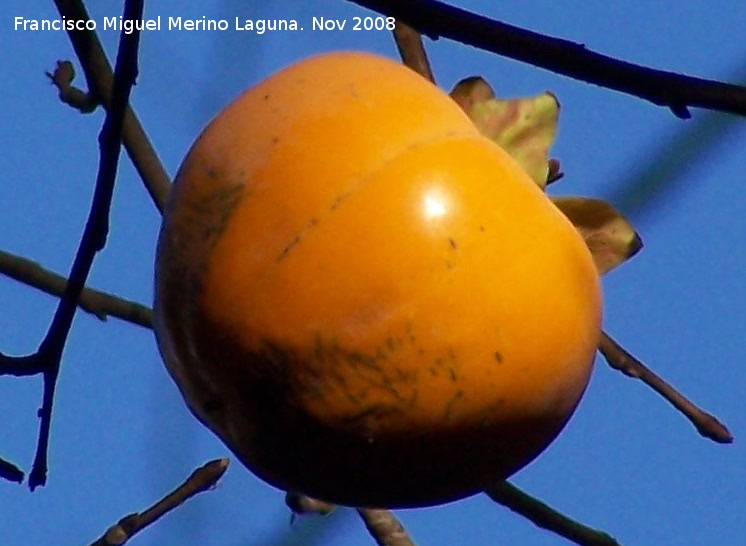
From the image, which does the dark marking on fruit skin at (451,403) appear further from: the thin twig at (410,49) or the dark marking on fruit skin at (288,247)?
the thin twig at (410,49)

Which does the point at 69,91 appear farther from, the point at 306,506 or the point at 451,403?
the point at 451,403

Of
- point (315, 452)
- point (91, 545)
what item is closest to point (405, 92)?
point (315, 452)

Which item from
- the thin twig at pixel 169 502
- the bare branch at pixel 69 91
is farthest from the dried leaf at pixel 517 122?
the thin twig at pixel 169 502

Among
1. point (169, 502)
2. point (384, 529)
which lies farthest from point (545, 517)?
point (169, 502)

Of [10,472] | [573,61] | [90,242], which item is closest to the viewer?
[573,61]

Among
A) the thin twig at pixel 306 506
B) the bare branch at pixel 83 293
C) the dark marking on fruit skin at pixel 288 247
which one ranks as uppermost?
the bare branch at pixel 83 293

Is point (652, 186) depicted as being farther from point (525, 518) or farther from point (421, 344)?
point (421, 344)

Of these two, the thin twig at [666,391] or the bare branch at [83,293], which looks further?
the bare branch at [83,293]
